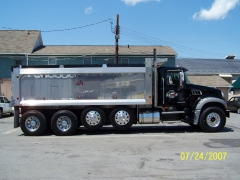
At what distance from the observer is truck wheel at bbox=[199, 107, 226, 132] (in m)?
11.1

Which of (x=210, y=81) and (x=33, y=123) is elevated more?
(x=210, y=81)

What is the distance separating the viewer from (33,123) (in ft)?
35.6

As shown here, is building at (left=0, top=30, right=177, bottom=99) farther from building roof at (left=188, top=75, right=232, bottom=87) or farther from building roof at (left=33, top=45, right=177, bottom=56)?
building roof at (left=188, top=75, right=232, bottom=87)

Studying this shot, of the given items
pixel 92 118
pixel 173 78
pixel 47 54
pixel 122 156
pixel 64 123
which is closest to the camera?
pixel 122 156

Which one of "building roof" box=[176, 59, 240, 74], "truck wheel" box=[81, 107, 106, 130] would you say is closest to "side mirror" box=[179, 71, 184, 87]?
"truck wheel" box=[81, 107, 106, 130]

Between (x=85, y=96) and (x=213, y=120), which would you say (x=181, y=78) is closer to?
(x=213, y=120)

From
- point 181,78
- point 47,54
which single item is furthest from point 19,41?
point 181,78

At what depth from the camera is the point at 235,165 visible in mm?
6332

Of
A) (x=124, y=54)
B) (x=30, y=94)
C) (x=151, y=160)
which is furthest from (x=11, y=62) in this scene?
(x=151, y=160)

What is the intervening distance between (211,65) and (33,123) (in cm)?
3967

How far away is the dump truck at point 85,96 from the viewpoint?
423 inches

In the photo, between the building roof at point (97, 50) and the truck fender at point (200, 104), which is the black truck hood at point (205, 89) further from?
the building roof at point (97, 50)

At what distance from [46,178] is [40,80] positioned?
598 centimetres

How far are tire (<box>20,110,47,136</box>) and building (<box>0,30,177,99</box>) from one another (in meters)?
17.8
